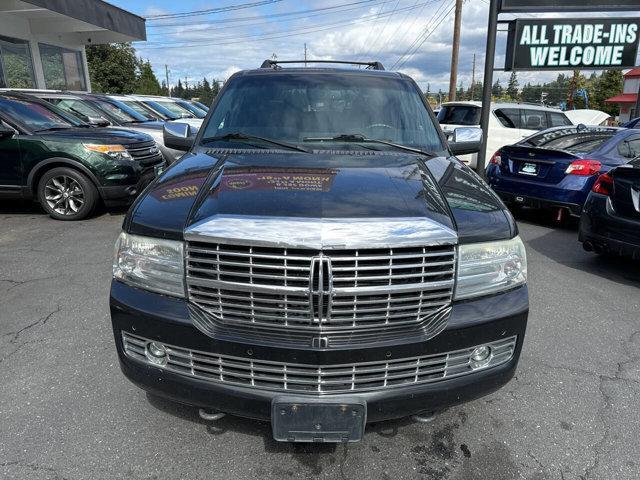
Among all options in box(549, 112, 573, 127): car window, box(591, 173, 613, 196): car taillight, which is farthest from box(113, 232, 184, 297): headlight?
box(549, 112, 573, 127): car window

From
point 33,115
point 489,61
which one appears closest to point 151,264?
point 33,115

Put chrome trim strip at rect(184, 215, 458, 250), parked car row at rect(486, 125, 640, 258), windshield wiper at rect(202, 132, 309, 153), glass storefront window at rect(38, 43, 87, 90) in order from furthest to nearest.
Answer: glass storefront window at rect(38, 43, 87, 90), parked car row at rect(486, 125, 640, 258), windshield wiper at rect(202, 132, 309, 153), chrome trim strip at rect(184, 215, 458, 250)

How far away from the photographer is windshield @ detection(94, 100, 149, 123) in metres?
10.9

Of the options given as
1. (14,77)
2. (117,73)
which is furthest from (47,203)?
(117,73)

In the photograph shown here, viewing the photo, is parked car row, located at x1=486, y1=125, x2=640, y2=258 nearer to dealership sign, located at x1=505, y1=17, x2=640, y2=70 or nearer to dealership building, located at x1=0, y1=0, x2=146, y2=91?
dealership sign, located at x1=505, y1=17, x2=640, y2=70

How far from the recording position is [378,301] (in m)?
1.96

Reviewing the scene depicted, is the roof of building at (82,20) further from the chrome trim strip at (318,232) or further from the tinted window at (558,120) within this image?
the chrome trim strip at (318,232)

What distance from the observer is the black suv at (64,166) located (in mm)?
6773

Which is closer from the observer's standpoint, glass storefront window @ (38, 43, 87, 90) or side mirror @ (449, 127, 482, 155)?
side mirror @ (449, 127, 482, 155)

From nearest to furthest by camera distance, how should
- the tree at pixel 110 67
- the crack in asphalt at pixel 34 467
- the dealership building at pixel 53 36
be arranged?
1. the crack in asphalt at pixel 34 467
2. the dealership building at pixel 53 36
3. the tree at pixel 110 67

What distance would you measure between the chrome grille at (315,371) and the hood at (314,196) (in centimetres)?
54

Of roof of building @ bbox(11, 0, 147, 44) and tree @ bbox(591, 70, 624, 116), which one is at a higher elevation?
roof of building @ bbox(11, 0, 147, 44)

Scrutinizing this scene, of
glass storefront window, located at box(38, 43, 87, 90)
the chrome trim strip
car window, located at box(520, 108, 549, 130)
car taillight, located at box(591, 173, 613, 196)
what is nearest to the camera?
the chrome trim strip

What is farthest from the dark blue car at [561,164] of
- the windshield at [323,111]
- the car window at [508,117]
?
the windshield at [323,111]
